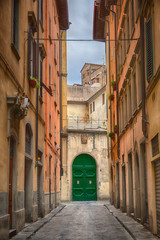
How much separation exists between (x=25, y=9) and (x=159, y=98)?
6.60 metres

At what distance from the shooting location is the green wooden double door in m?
37.5

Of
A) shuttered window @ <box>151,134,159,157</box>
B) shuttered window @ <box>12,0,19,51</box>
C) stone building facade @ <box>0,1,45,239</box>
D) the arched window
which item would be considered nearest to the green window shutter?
shuttered window @ <box>151,134,159,157</box>

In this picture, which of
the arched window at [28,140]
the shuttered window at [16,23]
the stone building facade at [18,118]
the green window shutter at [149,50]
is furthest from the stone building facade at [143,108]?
the arched window at [28,140]

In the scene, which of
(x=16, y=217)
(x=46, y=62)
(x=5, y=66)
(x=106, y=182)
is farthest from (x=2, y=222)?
(x=106, y=182)

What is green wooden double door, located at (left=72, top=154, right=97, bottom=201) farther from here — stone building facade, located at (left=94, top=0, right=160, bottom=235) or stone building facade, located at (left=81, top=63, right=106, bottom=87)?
stone building facade, located at (left=81, top=63, right=106, bottom=87)

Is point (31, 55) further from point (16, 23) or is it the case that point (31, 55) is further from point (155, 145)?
point (155, 145)

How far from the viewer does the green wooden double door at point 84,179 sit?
1476 inches

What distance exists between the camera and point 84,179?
37.8 meters

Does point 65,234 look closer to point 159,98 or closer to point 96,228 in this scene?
point 96,228

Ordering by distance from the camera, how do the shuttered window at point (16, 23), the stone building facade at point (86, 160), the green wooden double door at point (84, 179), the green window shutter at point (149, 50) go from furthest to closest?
the green wooden double door at point (84, 179), the stone building facade at point (86, 160), the shuttered window at point (16, 23), the green window shutter at point (149, 50)

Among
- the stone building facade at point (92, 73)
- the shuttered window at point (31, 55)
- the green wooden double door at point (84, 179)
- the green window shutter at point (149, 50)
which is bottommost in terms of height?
the green wooden double door at point (84, 179)

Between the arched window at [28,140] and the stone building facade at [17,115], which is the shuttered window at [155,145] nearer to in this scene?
the stone building facade at [17,115]

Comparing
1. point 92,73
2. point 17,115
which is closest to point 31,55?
point 17,115

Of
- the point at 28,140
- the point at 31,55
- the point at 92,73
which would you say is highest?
the point at 92,73
